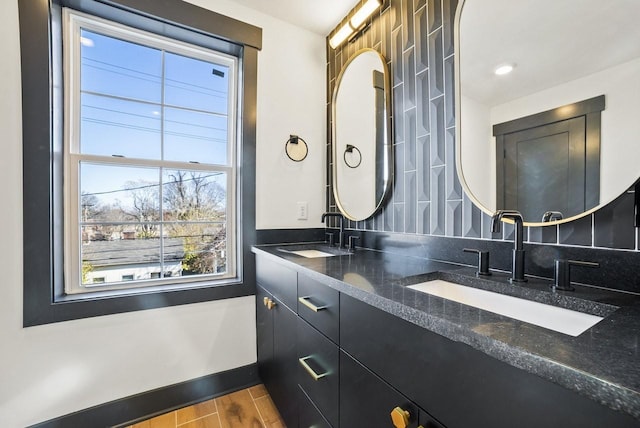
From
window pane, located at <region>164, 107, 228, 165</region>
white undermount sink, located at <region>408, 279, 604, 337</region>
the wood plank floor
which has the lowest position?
the wood plank floor

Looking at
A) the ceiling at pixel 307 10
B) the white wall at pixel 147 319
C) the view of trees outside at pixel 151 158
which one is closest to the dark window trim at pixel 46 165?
the white wall at pixel 147 319

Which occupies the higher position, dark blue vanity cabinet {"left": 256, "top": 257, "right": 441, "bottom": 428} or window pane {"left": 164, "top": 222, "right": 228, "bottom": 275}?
window pane {"left": 164, "top": 222, "right": 228, "bottom": 275}

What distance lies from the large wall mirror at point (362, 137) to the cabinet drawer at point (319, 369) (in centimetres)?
84

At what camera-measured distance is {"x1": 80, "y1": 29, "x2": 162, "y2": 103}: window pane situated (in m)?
1.57

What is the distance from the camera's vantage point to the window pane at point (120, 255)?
156 cm

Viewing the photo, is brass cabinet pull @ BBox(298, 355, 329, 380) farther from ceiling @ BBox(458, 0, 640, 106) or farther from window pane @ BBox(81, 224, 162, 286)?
ceiling @ BBox(458, 0, 640, 106)

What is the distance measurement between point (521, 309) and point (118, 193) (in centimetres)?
201

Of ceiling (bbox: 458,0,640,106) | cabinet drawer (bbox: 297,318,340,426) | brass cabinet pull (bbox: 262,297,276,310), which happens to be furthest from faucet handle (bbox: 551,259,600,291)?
brass cabinet pull (bbox: 262,297,276,310)

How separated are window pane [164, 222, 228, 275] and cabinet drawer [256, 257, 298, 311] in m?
0.29

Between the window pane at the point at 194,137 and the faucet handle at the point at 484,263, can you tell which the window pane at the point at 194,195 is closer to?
the window pane at the point at 194,137

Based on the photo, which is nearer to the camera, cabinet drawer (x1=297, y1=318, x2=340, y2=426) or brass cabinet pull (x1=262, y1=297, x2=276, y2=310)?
cabinet drawer (x1=297, y1=318, x2=340, y2=426)

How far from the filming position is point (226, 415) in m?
1.59

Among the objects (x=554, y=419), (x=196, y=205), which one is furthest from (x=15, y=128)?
(x=554, y=419)

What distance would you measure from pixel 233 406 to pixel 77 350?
0.90 m
